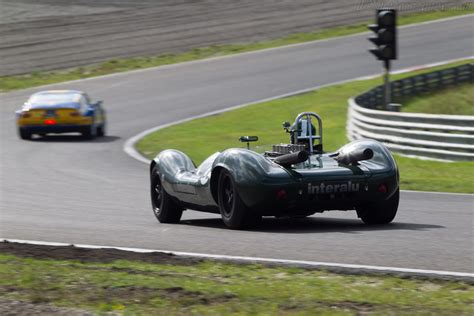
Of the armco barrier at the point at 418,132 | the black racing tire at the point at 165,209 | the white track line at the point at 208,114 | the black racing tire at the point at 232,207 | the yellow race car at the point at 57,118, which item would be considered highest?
the black racing tire at the point at 232,207

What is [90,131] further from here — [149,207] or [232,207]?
[232,207]

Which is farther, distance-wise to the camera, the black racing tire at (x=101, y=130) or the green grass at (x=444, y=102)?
the green grass at (x=444, y=102)

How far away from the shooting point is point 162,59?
45.1m

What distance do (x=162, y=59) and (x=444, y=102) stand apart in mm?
15613

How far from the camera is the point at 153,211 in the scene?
43.5ft

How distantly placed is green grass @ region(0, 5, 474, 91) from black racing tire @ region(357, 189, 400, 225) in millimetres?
26805

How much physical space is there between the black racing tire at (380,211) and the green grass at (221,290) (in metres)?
2.86

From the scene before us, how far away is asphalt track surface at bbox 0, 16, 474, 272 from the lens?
9719 millimetres

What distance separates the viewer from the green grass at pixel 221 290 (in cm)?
684

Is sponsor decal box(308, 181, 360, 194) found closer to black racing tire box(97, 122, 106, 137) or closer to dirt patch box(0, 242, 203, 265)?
dirt patch box(0, 242, 203, 265)

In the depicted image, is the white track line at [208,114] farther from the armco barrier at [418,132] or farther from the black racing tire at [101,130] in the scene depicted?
the armco barrier at [418,132]

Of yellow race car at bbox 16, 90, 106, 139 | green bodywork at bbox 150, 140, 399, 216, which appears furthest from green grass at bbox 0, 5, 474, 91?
green bodywork at bbox 150, 140, 399, 216

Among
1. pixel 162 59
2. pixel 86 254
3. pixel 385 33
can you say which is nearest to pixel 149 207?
pixel 86 254

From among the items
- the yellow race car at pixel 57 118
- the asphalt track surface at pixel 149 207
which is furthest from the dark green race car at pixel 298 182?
the yellow race car at pixel 57 118
